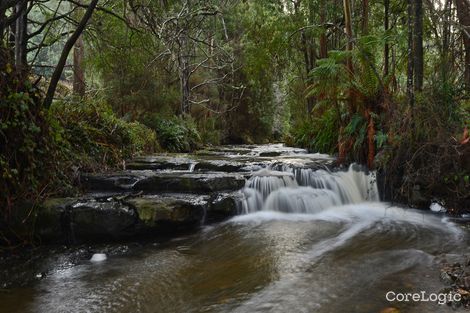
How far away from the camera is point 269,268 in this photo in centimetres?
408

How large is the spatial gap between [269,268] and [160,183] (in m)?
3.35

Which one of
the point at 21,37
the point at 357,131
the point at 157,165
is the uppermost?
the point at 21,37

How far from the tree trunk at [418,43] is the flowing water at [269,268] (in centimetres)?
255

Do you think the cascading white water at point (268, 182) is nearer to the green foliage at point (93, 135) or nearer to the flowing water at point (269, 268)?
the flowing water at point (269, 268)

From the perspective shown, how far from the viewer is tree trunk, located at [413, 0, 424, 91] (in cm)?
699

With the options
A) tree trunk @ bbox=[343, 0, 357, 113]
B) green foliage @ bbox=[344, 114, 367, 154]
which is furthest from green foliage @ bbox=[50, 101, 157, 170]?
tree trunk @ bbox=[343, 0, 357, 113]

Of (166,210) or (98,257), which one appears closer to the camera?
(98,257)

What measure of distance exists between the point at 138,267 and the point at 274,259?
156 cm

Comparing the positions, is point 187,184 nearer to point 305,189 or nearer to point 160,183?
point 160,183

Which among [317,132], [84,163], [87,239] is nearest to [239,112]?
[317,132]

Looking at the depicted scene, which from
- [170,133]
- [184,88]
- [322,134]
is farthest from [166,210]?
[184,88]

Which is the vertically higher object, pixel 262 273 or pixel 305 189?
pixel 305 189

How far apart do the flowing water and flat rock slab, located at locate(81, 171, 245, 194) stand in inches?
20.3

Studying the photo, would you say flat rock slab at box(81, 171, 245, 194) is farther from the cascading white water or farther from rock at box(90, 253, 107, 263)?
rock at box(90, 253, 107, 263)
